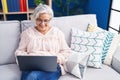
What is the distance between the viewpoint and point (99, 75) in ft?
5.60

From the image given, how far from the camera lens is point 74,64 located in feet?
5.48

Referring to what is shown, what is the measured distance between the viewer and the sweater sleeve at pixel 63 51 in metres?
1.77

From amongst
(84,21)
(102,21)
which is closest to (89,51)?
(84,21)

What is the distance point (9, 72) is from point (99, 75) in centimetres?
83

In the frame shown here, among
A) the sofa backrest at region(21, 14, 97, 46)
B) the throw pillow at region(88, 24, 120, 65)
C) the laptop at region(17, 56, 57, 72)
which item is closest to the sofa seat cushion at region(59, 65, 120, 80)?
the throw pillow at region(88, 24, 120, 65)

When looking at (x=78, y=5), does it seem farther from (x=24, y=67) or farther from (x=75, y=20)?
(x=24, y=67)

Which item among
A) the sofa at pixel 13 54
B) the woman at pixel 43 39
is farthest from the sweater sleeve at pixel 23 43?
the sofa at pixel 13 54

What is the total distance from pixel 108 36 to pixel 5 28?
1.03 meters

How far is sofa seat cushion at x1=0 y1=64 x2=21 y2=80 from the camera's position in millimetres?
1637

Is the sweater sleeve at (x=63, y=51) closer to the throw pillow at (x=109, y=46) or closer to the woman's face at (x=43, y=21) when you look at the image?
Answer: the woman's face at (x=43, y=21)

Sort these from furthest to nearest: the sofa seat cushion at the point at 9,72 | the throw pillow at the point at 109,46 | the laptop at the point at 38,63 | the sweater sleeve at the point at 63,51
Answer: the throw pillow at the point at 109,46 → the sweater sleeve at the point at 63,51 → the sofa seat cushion at the point at 9,72 → the laptop at the point at 38,63

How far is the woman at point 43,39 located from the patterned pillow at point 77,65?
0.07 meters

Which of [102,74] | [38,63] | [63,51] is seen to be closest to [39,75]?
[38,63]

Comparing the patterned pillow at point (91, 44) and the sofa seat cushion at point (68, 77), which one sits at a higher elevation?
the patterned pillow at point (91, 44)
